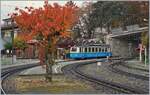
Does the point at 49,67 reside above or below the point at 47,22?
below

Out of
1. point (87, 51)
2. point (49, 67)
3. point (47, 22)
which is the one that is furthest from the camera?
point (87, 51)

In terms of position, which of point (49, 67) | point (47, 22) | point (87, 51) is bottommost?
point (49, 67)

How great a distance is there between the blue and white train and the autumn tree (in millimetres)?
45251

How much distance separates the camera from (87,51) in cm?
7662

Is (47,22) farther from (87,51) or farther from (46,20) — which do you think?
(87,51)

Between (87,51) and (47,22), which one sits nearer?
(47,22)

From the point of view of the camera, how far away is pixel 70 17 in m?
29.1

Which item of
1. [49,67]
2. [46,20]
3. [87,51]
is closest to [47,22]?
[46,20]

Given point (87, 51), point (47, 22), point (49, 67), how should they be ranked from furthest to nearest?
point (87, 51)
point (49, 67)
point (47, 22)

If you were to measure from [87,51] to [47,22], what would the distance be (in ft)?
158

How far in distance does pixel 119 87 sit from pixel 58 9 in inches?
278

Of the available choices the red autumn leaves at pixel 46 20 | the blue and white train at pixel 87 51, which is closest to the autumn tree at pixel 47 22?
the red autumn leaves at pixel 46 20

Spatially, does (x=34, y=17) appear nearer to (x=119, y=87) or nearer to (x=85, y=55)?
(x=119, y=87)

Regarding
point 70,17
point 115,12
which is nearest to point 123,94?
point 70,17
